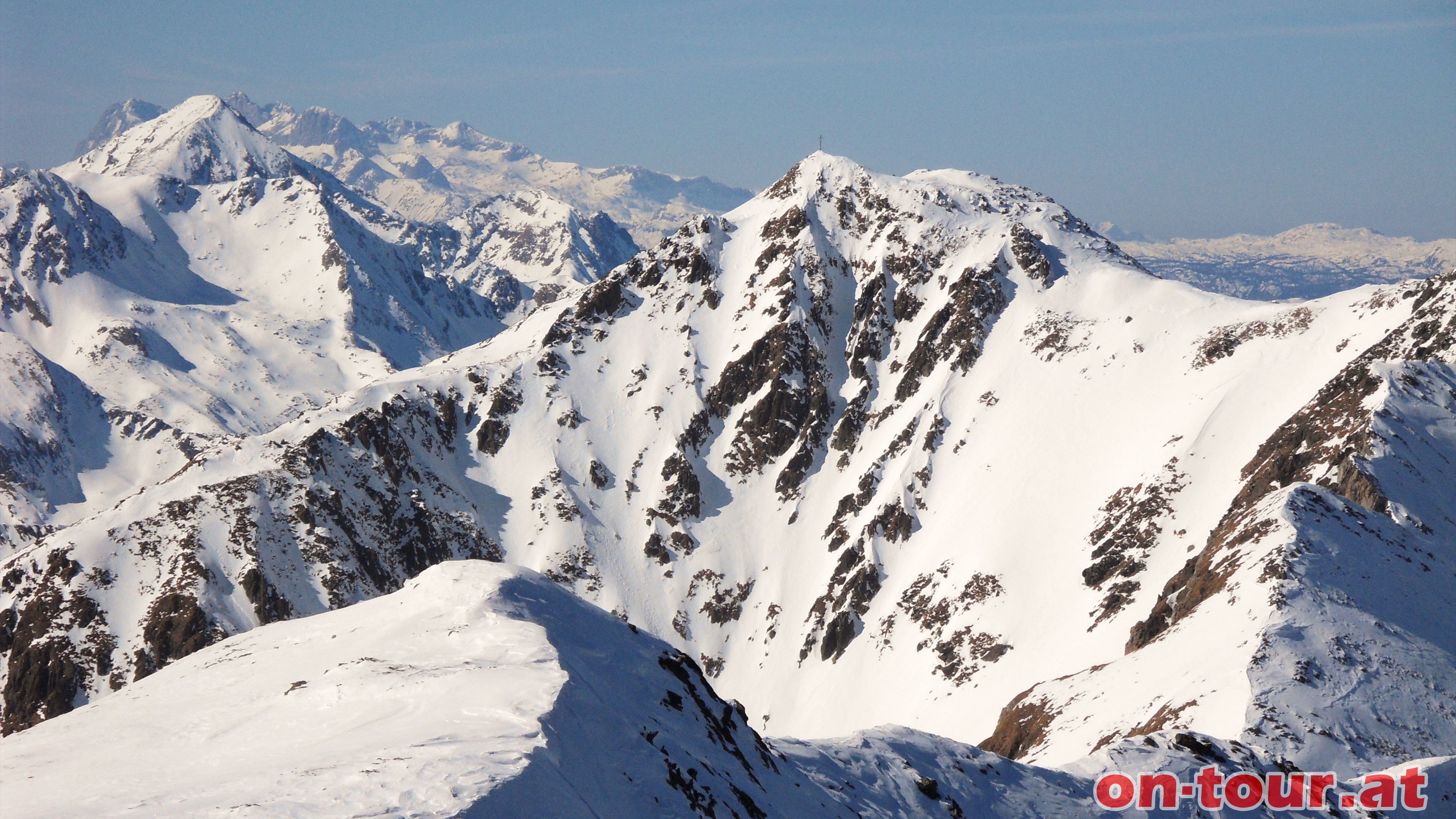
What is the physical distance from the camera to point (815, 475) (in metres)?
175

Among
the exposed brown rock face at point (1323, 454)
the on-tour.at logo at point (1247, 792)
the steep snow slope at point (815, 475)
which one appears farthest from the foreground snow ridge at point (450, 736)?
the steep snow slope at point (815, 475)

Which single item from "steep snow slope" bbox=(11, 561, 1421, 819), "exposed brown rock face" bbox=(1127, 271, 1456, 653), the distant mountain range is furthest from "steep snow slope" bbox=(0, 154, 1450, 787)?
"steep snow slope" bbox=(11, 561, 1421, 819)

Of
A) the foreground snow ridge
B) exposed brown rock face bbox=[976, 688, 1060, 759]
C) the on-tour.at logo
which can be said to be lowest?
the foreground snow ridge

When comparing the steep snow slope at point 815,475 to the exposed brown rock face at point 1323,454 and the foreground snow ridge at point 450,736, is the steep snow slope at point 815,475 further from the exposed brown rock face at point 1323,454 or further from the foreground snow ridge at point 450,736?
the foreground snow ridge at point 450,736

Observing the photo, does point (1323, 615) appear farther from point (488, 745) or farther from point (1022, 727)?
point (488, 745)

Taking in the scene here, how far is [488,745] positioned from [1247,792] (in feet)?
116

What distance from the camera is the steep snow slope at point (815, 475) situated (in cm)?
12050

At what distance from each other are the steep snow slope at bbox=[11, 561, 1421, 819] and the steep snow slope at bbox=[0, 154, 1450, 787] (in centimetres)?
3096

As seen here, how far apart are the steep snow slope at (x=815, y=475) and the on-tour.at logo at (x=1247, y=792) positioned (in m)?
28.1

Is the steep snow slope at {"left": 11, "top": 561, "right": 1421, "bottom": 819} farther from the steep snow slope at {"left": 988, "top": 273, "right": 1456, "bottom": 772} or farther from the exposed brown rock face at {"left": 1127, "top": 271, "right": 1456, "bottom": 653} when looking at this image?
the exposed brown rock face at {"left": 1127, "top": 271, "right": 1456, "bottom": 653}

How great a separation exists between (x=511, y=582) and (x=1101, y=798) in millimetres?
30391

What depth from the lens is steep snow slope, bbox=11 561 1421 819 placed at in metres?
30.1

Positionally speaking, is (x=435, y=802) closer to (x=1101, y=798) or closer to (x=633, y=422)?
(x=1101, y=798)

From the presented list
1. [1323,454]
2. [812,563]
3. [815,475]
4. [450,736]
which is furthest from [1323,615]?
[815,475]
